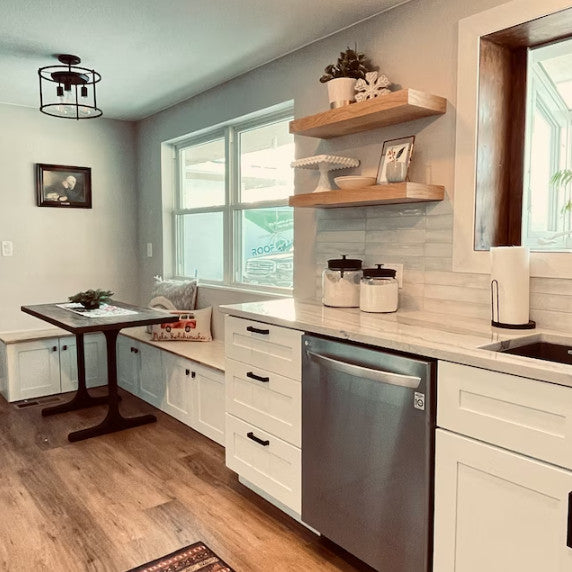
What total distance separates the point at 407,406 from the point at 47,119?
158 inches

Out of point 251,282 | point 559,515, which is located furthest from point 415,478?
point 251,282

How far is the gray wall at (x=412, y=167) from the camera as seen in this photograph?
2.20m

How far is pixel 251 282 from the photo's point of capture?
3.79 m

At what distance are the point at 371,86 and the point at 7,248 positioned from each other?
3250mm

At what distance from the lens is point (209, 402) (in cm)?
312

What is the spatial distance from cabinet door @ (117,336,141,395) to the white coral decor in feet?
7.99

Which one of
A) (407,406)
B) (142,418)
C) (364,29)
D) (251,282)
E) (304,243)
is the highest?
(364,29)

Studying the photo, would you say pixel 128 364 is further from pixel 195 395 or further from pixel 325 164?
pixel 325 164

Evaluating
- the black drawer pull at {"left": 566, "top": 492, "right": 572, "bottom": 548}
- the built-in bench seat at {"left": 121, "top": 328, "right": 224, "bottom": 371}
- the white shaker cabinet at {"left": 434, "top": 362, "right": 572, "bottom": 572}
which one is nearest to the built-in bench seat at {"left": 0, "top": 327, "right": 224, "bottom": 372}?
the built-in bench seat at {"left": 121, "top": 328, "right": 224, "bottom": 371}

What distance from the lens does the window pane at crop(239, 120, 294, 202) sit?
3.44 metres

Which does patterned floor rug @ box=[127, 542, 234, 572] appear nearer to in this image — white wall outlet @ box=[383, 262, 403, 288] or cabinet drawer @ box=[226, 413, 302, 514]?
cabinet drawer @ box=[226, 413, 302, 514]

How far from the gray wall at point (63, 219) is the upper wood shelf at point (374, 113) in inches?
105

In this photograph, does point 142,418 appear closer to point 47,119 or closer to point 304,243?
point 304,243

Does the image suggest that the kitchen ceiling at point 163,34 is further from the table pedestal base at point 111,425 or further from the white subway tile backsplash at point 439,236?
the table pedestal base at point 111,425
